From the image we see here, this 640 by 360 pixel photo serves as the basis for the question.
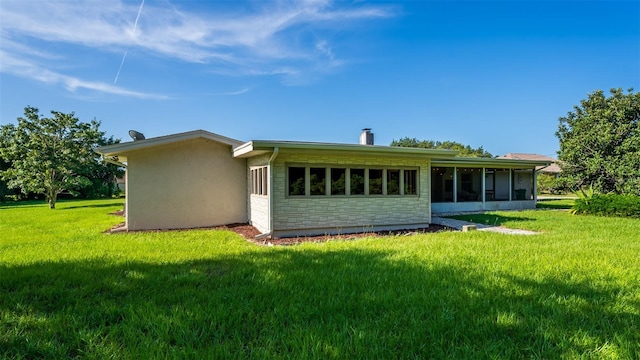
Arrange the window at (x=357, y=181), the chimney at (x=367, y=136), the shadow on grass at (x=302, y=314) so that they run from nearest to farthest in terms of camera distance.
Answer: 1. the shadow on grass at (x=302, y=314)
2. the window at (x=357, y=181)
3. the chimney at (x=367, y=136)

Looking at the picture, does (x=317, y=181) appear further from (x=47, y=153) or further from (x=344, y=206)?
(x=47, y=153)

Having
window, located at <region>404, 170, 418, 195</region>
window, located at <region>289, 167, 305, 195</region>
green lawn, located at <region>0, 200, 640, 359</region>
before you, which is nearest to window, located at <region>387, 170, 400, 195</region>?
window, located at <region>404, 170, 418, 195</region>

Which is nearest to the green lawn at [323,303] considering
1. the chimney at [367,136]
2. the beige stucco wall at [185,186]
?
the beige stucco wall at [185,186]

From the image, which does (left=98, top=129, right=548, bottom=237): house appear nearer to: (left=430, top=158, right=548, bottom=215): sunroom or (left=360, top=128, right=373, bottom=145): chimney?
(left=360, top=128, right=373, bottom=145): chimney

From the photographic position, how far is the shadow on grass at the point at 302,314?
262 centimetres

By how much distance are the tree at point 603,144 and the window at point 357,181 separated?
17621 millimetres

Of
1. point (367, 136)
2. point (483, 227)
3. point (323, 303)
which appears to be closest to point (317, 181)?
point (367, 136)

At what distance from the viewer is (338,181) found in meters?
9.41

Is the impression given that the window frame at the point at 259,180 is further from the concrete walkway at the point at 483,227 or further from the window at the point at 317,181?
the concrete walkway at the point at 483,227

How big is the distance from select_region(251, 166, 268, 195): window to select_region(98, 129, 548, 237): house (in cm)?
3

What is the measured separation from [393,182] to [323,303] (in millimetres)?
7162

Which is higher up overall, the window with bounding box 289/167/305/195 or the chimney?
the chimney

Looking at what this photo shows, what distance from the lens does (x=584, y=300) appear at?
361 cm

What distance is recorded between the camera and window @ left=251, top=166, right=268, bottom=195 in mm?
9094
